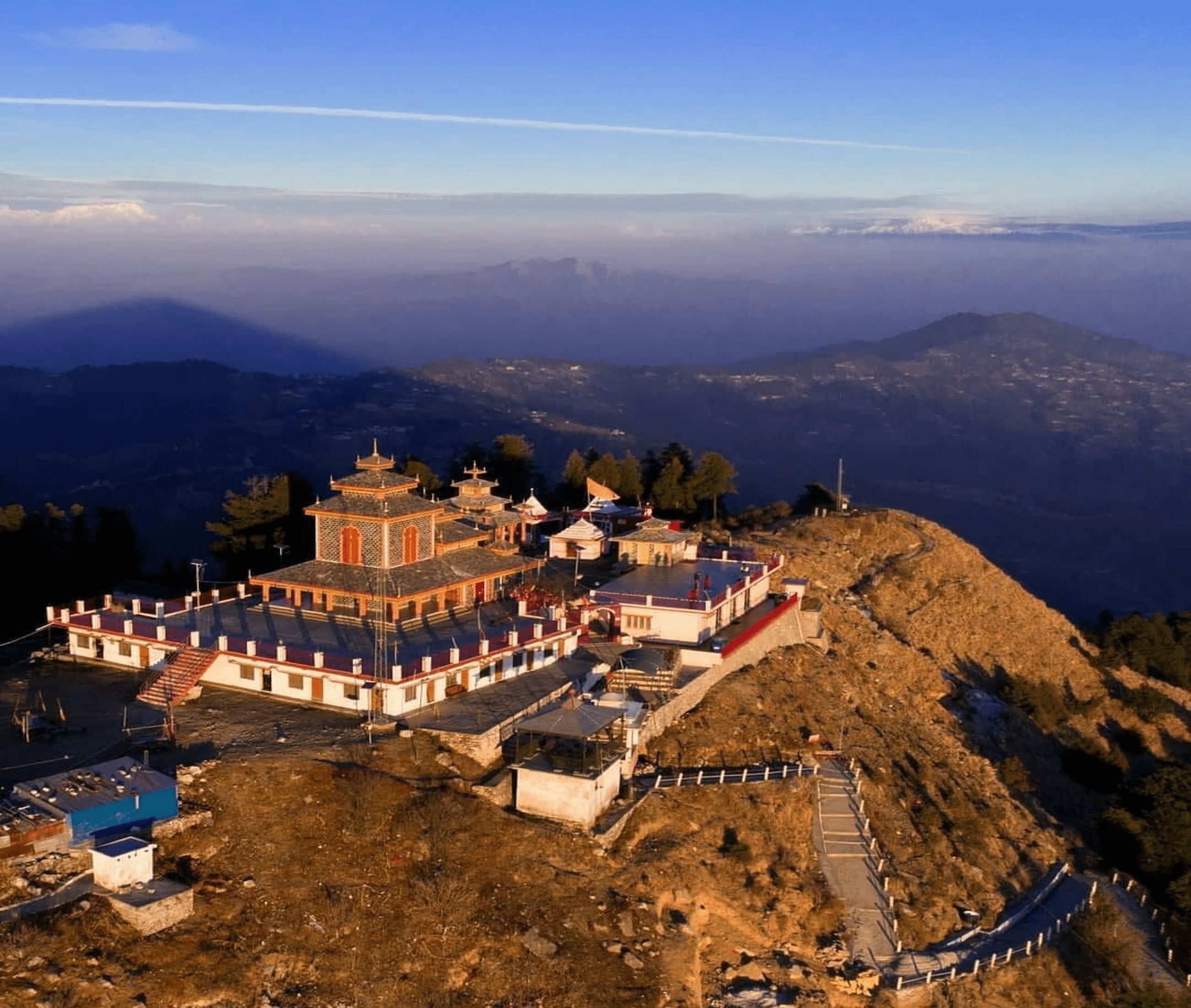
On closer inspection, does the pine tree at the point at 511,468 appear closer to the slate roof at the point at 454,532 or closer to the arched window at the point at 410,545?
the slate roof at the point at 454,532

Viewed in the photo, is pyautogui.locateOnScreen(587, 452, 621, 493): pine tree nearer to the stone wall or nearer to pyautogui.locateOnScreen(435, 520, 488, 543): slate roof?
the stone wall

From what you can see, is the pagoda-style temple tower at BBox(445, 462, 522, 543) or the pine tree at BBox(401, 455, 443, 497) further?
the pine tree at BBox(401, 455, 443, 497)

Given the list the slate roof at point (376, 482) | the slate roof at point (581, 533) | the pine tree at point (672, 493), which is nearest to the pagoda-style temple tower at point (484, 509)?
the slate roof at point (581, 533)

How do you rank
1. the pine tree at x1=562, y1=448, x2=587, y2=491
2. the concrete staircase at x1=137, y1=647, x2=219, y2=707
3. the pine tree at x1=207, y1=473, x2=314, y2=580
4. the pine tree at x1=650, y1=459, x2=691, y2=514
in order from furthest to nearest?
the pine tree at x1=562, y1=448, x2=587, y2=491, the pine tree at x1=650, y1=459, x2=691, y2=514, the pine tree at x1=207, y1=473, x2=314, y2=580, the concrete staircase at x1=137, y1=647, x2=219, y2=707

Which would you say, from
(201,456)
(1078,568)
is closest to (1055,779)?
(1078,568)

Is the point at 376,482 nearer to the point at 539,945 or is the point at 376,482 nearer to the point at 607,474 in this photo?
the point at 539,945

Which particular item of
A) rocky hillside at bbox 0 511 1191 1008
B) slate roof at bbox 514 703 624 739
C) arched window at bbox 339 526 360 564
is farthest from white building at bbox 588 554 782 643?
slate roof at bbox 514 703 624 739
